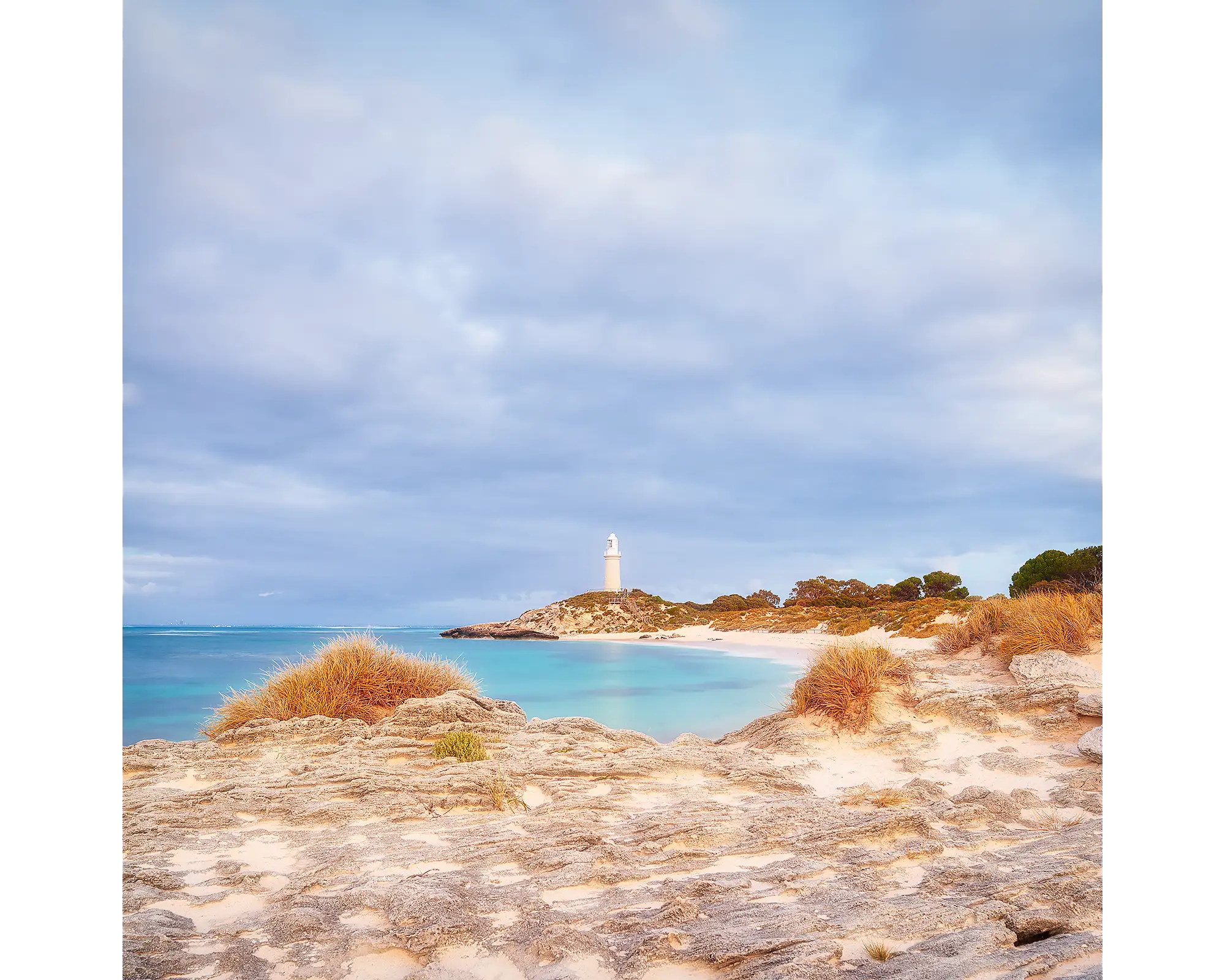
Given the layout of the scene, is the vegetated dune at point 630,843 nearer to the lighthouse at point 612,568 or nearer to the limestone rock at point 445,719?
the limestone rock at point 445,719

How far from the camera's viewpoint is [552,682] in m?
18.3

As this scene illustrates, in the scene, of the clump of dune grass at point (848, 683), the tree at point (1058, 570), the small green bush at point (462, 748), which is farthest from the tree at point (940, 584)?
the small green bush at point (462, 748)

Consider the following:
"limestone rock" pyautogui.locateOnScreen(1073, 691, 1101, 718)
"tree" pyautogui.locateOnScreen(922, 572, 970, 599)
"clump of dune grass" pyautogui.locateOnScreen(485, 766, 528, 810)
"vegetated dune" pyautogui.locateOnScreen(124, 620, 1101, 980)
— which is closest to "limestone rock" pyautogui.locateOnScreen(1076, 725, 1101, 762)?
"vegetated dune" pyautogui.locateOnScreen(124, 620, 1101, 980)

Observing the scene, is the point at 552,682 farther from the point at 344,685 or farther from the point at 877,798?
the point at 877,798

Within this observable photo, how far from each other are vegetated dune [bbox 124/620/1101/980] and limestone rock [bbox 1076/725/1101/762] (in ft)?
0.07

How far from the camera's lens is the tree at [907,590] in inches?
1101

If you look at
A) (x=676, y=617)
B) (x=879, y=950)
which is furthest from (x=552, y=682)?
(x=676, y=617)

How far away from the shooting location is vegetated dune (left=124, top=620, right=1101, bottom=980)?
305cm

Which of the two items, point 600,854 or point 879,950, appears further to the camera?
point 600,854

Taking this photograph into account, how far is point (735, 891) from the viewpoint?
3680 millimetres

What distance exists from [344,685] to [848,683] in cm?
594

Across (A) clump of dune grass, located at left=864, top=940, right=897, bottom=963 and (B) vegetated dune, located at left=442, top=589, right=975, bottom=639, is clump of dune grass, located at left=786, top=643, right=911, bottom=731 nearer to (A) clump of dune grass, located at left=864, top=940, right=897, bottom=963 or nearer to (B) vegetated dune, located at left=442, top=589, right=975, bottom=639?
(A) clump of dune grass, located at left=864, top=940, right=897, bottom=963

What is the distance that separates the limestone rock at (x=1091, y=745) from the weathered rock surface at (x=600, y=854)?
0.32 ft
